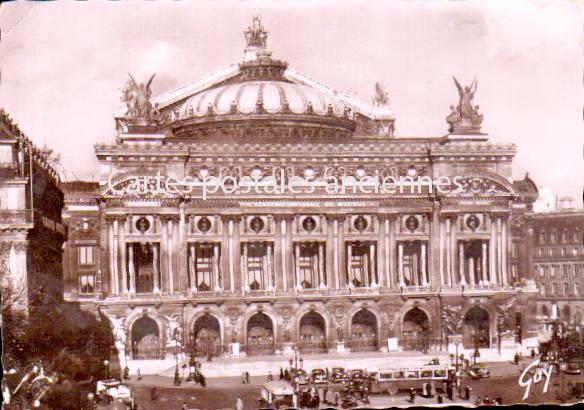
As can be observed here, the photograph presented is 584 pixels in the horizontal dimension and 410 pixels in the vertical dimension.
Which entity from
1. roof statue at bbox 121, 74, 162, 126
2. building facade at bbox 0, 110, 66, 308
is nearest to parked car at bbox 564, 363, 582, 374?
roof statue at bbox 121, 74, 162, 126

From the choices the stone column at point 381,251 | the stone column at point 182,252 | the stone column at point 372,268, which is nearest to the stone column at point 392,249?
the stone column at point 381,251

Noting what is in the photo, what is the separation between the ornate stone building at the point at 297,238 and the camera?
29.5 metres

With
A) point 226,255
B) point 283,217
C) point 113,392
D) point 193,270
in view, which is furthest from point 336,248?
point 113,392

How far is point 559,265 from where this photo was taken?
96.0 feet

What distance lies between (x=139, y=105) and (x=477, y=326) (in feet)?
41.3

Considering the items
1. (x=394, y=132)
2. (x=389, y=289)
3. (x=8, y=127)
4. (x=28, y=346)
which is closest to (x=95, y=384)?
(x=28, y=346)

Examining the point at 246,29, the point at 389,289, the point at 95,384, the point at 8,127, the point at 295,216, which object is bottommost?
the point at 95,384

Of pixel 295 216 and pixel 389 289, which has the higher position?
pixel 295 216

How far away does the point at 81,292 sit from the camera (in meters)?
29.2

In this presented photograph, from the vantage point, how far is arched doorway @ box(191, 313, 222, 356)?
2955 cm

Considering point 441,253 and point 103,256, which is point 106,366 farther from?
point 441,253

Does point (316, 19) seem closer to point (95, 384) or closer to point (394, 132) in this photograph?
point (394, 132)

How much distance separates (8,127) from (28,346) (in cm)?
575

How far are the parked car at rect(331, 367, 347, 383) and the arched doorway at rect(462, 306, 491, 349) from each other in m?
5.03
